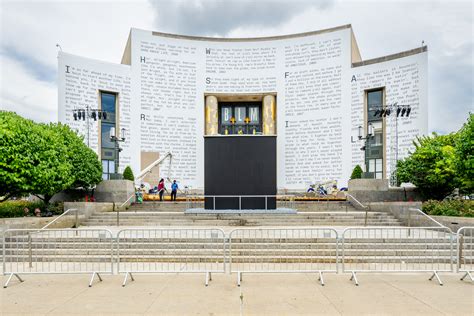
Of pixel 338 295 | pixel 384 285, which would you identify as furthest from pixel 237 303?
pixel 384 285

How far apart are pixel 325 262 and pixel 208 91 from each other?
23.4m

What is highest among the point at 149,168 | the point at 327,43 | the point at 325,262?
the point at 327,43

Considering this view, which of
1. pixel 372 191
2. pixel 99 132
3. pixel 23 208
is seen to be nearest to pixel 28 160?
pixel 23 208

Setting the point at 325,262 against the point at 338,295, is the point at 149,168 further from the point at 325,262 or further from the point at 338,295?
the point at 338,295

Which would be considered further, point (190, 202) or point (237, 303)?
point (190, 202)

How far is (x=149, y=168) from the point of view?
2756 cm

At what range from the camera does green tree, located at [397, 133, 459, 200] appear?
17953mm

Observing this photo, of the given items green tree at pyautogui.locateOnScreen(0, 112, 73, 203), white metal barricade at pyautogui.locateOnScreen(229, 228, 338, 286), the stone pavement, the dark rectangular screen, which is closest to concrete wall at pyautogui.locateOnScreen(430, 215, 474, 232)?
white metal barricade at pyautogui.locateOnScreen(229, 228, 338, 286)

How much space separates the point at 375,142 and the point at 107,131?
22.2m

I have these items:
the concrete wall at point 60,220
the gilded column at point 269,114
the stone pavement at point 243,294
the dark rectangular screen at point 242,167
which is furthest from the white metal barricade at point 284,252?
the gilded column at point 269,114

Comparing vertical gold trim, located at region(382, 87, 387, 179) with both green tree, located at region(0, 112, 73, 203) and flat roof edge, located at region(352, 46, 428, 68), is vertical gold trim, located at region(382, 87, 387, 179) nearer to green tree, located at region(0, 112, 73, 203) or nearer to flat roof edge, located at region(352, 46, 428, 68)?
flat roof edge, located at region(352, 46, 428, 68)

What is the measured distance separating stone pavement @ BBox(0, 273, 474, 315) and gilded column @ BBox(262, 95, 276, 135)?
75.9 feet

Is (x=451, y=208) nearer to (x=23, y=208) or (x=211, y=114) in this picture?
(x=23, y=208)

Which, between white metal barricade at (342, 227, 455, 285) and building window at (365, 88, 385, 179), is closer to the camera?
white metal barricade at (342, 227, 455, 285)
